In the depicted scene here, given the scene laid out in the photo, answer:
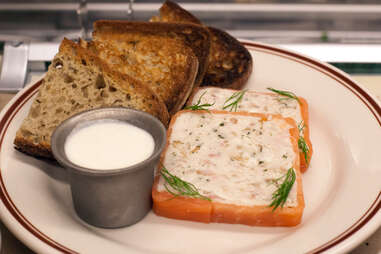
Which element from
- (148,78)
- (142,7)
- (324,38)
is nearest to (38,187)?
(148,78)

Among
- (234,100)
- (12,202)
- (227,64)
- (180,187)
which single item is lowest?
(12,202)

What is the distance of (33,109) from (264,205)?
1420mm

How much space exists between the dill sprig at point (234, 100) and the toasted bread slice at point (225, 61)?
21 cm

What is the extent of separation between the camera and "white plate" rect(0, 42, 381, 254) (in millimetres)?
2271

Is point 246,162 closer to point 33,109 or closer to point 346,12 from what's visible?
point 33,109

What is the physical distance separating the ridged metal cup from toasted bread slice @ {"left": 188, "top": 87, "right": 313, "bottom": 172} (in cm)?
75

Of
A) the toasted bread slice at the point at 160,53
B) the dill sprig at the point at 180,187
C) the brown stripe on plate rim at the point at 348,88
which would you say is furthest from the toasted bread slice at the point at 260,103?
the dill sprig at the point at 180,187

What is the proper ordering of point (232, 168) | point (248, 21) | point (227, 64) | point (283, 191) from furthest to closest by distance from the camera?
point (248, 21) < point (227, 64) < point (232, 168) < point (283, 191)

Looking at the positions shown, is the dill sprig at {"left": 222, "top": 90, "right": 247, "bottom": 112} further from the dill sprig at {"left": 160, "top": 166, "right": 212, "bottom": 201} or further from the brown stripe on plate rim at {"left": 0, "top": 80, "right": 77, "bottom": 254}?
the brown stripe on plate rim at {"left": 0, "top": 80, "right": 77, "bottom": 254}

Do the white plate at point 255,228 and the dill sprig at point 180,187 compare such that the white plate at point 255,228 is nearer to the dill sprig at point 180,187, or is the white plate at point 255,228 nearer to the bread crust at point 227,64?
the dill sprig at point 180,187

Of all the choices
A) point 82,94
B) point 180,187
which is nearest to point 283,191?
point 180,187

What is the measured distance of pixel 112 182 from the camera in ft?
7.32

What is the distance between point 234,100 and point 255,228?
0.95 meters

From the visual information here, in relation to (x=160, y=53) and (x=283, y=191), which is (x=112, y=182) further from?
(x=160, y=53)
